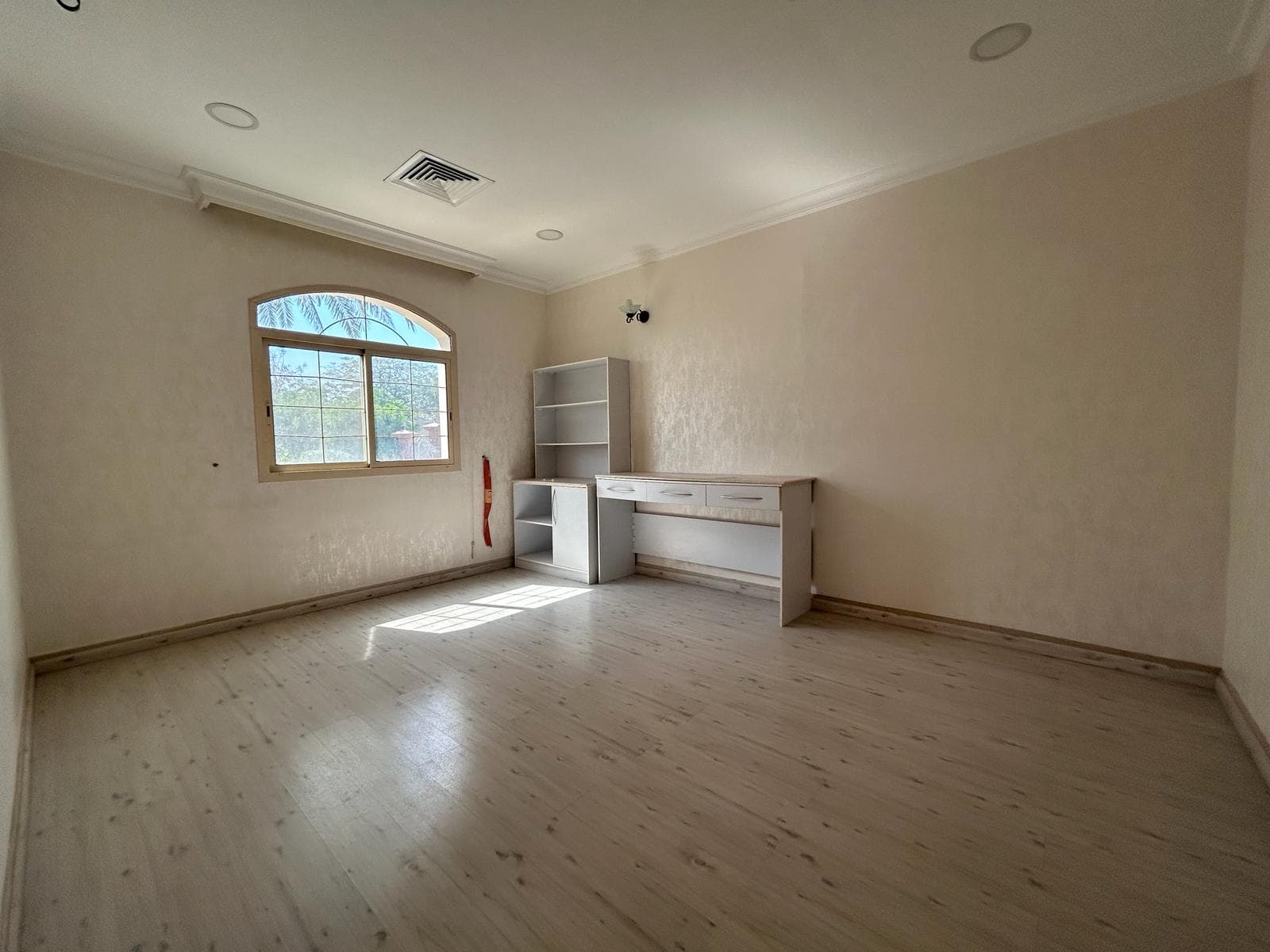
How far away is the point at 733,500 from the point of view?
11.2 feet

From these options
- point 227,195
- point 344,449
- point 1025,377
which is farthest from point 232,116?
point 1025,377

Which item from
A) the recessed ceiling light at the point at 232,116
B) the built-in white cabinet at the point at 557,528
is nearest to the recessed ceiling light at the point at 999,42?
the recessed ceiling light at the point at 232,116

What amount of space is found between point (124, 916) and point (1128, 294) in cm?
435

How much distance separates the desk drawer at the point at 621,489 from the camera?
3964 mm

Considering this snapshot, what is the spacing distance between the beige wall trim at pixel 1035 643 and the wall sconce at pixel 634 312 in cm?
271

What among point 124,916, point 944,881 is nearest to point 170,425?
point 124,916

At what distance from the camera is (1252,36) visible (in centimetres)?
205

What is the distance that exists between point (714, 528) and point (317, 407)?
3144mm

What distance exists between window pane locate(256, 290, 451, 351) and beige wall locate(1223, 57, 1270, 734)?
4816 mm

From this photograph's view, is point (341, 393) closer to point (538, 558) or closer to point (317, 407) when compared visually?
point (317, 407)

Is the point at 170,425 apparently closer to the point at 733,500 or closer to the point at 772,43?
the point at 733,500

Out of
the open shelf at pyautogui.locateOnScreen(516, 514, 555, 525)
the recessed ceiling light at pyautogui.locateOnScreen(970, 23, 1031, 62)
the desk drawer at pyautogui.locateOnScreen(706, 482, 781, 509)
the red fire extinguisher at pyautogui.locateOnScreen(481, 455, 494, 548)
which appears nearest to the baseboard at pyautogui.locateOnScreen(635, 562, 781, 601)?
the desk drawer at pyautogui.locateOnScreen(706, 482, 781, 509)

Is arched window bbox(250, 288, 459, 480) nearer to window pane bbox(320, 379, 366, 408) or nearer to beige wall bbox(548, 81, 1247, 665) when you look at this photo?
window pane bbox(320, 379, 366, 408)

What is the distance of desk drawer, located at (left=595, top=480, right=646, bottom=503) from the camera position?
3.96m
